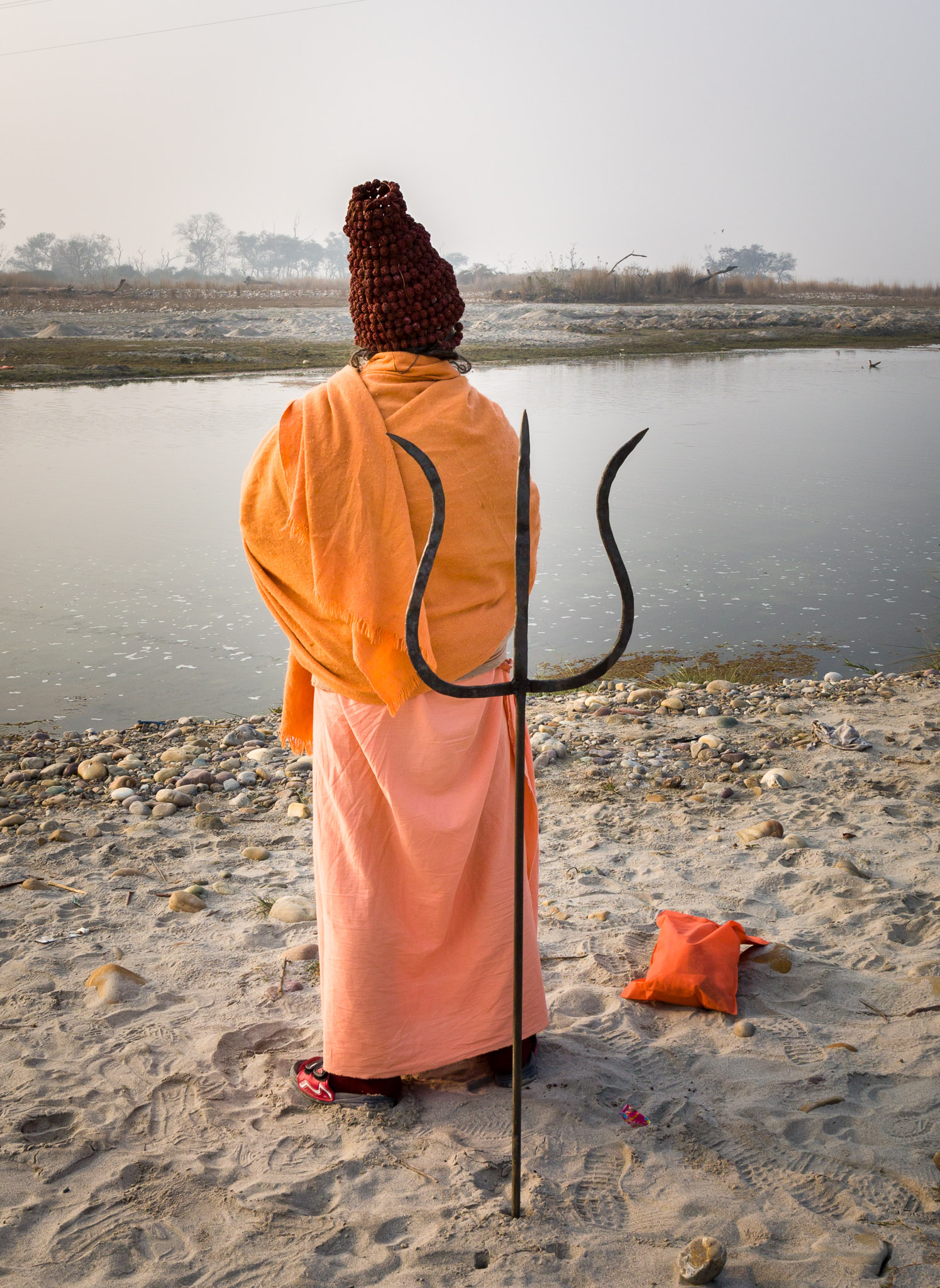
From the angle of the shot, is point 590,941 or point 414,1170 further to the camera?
point 590,941

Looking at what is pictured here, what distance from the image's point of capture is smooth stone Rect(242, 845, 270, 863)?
130 inches

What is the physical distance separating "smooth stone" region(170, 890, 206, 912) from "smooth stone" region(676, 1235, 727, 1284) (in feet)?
5.76

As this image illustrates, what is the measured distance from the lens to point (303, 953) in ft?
8.79

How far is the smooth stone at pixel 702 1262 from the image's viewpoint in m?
1.58

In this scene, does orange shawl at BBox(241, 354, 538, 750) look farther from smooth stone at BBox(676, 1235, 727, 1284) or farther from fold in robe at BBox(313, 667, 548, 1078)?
smooth stone at BBox(676, 1235, 727, 1284)

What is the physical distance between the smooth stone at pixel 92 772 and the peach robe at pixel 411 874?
7.26 feet

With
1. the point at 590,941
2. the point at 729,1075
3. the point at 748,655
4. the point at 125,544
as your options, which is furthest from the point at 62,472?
the point at 729,1075

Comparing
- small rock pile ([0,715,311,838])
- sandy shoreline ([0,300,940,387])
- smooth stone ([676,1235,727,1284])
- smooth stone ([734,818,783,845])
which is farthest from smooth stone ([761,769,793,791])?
sandy shoreline ([0,300,940,387])

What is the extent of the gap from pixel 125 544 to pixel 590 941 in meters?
5.98

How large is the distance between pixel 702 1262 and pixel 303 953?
1367 millimetres

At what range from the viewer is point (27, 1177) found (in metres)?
1.84

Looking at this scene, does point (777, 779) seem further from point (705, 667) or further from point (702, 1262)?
point (702, 1262)

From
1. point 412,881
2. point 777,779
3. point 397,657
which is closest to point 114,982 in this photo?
point 412,881

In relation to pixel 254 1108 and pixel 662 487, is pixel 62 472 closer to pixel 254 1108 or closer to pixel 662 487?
pixel 662 487
